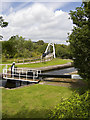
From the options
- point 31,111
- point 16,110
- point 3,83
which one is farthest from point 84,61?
point 3,83

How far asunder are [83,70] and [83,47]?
1372 millimetres

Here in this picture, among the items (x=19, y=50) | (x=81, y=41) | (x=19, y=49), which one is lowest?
(x=81, y=41)

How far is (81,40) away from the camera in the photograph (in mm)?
5902

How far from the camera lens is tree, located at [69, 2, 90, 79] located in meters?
5.72

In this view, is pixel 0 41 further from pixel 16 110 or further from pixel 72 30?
pixel 72 30

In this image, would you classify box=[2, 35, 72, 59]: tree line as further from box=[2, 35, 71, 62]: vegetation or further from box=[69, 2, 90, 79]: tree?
box=[69, 2, 90, 79]: tree

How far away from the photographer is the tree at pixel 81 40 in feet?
18.8

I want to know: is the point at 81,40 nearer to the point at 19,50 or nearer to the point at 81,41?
the point at 81,41

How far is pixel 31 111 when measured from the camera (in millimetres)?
5145

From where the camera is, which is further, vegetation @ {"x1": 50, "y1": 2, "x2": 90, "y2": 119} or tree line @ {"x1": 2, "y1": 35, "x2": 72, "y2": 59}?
vegetation @ {"x1": 50, "y1": 2, "x2": 90, "y2": 119}

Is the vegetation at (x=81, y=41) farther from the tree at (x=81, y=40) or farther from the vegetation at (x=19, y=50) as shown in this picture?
the vegetation at (x=19, y=50)

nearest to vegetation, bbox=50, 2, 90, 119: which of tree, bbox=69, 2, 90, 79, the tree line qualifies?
tree, bbox=69, 2, 90, 79

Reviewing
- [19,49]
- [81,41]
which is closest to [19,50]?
[19,49]

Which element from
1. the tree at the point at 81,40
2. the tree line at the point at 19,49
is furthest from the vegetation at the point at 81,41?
the tree line at the point at 19,49
